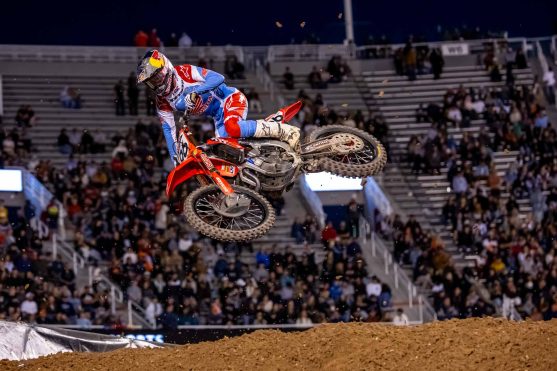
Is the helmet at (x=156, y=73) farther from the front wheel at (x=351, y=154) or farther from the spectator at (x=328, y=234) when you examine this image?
the spectator at (x=328, y=234)

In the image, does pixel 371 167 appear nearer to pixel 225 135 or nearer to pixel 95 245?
pixel 225 135

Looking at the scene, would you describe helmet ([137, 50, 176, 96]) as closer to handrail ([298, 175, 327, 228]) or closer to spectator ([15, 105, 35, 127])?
handrail ([298, 175, 327, 228])

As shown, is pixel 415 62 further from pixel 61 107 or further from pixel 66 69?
pixel 61 107

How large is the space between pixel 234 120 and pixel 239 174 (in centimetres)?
67

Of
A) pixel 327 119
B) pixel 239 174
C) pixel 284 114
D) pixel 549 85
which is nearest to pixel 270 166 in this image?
pixel 239 174

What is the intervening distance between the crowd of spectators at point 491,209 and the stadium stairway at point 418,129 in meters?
0.27

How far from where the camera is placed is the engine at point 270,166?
14625 millimetres

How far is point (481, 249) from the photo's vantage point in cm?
2547

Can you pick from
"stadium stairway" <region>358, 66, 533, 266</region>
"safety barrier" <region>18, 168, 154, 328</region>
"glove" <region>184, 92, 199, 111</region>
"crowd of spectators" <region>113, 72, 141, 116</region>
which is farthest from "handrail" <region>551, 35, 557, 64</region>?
"glove" <region>184, 92, 199, 111</region>

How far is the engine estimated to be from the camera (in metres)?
14.6

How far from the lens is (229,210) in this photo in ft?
47.5

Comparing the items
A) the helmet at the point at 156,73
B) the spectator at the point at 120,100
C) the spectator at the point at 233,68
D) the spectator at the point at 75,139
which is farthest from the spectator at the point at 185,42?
the helmet at the point at 156,73

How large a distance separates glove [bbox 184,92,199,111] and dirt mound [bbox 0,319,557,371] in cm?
294

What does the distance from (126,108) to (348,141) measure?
14.4 meters
